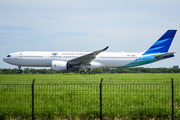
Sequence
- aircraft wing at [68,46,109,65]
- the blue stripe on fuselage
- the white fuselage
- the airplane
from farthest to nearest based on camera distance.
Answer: the blue stripe on fuselage, the white fuselage, the airplane, aircraft wing at [68,46,109,65]

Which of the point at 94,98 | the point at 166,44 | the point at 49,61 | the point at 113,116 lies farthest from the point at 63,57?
the point at 113,116

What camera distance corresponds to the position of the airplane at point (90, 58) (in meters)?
31.9

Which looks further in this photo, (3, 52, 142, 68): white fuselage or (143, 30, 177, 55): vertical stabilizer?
(143, 30, 177, 55): vertical stabilizer

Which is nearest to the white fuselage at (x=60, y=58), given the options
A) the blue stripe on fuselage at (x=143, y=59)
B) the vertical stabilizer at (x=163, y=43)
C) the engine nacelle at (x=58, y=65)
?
the blue stripe on fuselage at (x=143, y=59)

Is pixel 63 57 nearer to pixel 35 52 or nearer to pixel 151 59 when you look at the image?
pixel 35 52

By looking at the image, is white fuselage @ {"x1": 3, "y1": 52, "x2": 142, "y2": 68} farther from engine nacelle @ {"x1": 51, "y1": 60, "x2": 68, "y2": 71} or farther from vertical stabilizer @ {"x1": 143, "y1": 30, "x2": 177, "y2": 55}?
vertical stabilizer @ {"x1": 143, "y1": 30, "x2": 177, "y2": 55}

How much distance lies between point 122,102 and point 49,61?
24541 millimetres

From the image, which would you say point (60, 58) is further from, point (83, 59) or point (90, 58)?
point (90, 58)

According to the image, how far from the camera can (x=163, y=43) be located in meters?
35.7

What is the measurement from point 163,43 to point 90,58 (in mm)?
11984

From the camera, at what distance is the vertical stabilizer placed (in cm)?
3542

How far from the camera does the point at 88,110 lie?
838 centimetres

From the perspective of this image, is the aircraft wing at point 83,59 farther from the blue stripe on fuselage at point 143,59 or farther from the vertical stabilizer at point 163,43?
the vertical stabilizer at point 163,43

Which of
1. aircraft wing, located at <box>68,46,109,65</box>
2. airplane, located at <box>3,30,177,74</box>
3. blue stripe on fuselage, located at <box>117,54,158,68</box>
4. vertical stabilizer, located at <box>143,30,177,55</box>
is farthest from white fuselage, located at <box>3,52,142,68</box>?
vertical stabilizer, located at <box>143,30,177,55</box>
